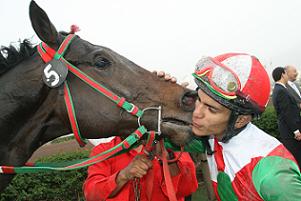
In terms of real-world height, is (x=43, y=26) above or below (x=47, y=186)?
above

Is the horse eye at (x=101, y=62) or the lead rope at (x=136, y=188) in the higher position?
the horse eye at (x=101, y=62)

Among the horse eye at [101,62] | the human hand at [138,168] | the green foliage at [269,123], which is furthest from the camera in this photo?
the green foliage at [269,123]

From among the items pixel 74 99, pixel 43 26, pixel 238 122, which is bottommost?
pixel 74 99

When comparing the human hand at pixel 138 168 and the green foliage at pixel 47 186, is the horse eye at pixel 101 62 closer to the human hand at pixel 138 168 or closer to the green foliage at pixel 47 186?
the human hand at pixel 138 168

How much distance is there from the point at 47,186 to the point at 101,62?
3.96 metres

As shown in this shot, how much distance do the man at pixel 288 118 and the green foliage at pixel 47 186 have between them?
4.07 meters

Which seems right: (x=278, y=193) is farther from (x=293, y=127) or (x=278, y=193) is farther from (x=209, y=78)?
(x=293, y=127)

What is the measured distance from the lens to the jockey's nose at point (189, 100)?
2297 mm

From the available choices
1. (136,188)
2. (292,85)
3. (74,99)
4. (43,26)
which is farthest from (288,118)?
(43,26)

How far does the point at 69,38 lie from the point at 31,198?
3979mm

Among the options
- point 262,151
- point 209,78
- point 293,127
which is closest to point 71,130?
point 209,78

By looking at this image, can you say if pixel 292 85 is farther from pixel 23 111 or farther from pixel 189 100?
pixel 23 111

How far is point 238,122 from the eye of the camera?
1.95 m

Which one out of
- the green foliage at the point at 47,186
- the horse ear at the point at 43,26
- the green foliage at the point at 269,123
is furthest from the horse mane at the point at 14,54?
the green foliage at the point at 269,123
